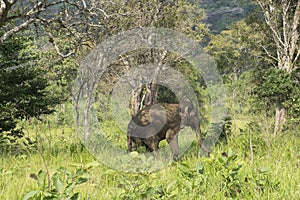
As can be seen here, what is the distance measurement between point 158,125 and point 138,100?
61.5 ft

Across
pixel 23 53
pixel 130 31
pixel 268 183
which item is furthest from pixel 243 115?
pixel 130 31

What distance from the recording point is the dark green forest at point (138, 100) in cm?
340

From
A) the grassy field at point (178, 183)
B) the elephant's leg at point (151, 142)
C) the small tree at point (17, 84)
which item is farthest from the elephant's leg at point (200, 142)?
the small tree at point (17, 84)

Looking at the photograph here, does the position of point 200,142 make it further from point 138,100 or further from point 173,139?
point 138,100

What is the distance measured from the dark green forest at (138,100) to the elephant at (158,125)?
0.25 m

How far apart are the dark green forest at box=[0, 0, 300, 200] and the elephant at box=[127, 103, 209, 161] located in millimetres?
250

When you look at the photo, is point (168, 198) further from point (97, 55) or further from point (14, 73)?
point (97, 55)

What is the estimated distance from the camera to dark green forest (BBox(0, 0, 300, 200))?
11.1 ft

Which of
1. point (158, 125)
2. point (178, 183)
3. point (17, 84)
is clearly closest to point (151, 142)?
point (158, 125)

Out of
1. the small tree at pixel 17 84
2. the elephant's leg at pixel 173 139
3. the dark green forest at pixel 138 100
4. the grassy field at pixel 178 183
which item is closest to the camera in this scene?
the grassy field at pixel 178 183

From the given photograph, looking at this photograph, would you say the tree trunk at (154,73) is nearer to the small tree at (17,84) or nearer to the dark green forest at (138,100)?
the dark green forest at (138,100)

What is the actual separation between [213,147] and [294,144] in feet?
4.92

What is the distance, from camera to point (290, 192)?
3.35 metres

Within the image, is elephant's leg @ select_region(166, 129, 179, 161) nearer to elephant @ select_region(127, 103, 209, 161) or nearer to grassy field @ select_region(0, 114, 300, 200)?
elephant @ select_region(127, 103, 209, 161)
